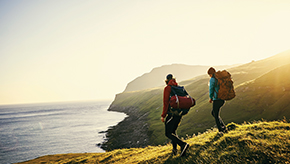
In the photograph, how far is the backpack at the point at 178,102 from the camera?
7859 mm

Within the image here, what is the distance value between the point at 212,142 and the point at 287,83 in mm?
44972

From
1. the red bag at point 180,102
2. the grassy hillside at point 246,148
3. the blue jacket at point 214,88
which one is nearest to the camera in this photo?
the grassy hillside at point 246,148

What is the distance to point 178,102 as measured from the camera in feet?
25.7

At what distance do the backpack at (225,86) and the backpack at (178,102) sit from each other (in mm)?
2190

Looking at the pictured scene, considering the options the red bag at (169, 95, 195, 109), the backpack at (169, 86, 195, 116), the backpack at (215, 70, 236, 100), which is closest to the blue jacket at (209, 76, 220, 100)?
the backpack at (215, 70, 236, 100)

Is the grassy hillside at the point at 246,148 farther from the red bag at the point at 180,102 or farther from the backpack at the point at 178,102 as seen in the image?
the red bag at the point at 180,102

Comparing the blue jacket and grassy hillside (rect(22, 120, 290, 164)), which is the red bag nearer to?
the blue jacket

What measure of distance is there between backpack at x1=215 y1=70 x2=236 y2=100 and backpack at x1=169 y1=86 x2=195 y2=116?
86.2 inches

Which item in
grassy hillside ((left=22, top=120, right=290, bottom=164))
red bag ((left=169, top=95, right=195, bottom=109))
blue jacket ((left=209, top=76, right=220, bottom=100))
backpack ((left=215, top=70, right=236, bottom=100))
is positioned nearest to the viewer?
grassy hillside ((left=22, top=120, right=290, bottom=164))

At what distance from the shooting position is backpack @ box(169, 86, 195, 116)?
786cm

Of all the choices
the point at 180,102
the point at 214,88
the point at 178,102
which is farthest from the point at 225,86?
the point at 178,102

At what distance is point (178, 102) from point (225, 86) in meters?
3.30

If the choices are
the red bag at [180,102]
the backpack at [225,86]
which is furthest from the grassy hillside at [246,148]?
the red bag at [180,102]

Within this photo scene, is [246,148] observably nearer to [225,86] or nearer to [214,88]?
[225,86]
